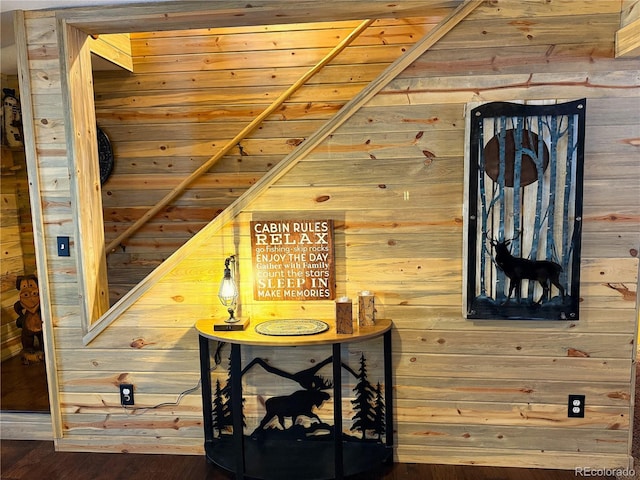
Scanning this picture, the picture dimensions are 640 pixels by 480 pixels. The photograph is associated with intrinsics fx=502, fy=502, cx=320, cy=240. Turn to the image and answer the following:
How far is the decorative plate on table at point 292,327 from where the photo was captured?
216 cm

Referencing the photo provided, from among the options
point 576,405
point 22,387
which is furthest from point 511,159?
point 22,387

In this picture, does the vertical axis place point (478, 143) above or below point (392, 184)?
above

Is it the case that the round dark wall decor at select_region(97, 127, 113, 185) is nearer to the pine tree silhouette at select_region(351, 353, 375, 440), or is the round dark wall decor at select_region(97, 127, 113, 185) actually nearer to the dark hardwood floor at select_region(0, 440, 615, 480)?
the dark hardwood floor at select_region(0, 440, 615, 480)

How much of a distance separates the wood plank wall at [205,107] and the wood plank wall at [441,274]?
33.0 inches

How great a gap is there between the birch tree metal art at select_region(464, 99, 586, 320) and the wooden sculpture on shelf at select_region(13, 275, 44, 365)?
284cm

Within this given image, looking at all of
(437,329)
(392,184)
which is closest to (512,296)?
(437,329)

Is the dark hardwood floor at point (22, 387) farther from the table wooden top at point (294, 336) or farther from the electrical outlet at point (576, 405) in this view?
the electrical outlet at point (576, 405)

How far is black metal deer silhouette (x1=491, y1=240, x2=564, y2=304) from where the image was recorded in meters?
2.20

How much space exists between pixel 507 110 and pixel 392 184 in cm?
58

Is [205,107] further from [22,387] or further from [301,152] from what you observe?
[22,387]

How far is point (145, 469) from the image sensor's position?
95.4 inches

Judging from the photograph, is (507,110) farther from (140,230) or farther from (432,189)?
(140,230)

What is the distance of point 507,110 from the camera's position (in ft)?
7.10

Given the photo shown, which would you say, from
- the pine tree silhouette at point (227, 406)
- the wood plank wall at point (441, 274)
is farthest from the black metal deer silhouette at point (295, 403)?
the pine tree silhouette at point (227, 406)
